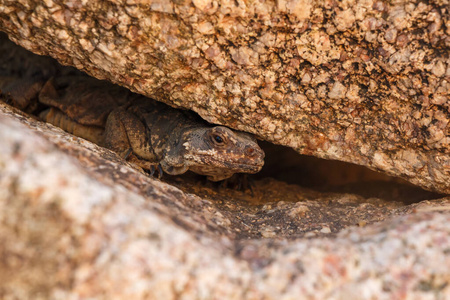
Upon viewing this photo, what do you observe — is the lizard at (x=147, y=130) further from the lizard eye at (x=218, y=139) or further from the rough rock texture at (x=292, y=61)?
the rough rock texture at (x=292, y=61)

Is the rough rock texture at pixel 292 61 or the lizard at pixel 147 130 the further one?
the lizard at pixel 147 130

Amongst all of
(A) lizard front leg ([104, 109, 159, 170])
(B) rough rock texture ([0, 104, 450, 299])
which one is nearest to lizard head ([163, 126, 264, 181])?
(A) lizard front leg ([104, 109, 159, 170])

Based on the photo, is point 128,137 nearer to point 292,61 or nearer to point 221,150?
point 221,150

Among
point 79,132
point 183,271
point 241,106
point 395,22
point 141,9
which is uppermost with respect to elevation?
point 395,22

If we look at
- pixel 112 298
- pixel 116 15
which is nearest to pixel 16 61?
pixel 116 15

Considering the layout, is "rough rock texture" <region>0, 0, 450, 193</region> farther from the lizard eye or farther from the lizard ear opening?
the lizard ear opening

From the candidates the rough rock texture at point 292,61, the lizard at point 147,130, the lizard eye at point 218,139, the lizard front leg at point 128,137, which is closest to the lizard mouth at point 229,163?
the lizard at point 147,130

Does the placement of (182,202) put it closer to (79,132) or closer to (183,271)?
(183,271)

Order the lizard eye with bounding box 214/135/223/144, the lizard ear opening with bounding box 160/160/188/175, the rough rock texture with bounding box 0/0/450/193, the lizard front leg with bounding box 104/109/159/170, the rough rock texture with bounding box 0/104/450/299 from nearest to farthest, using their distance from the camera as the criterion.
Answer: the rough rock texture with bounding box 0/104/450/299
the rough rock texture with bounding box 0/0/450/193
the lizard eye with bounding box 214/135/223/144
the lizard ear opening with bounding box 160/160/188/175
the lizard front leg with bounding box 104/109/159/170
